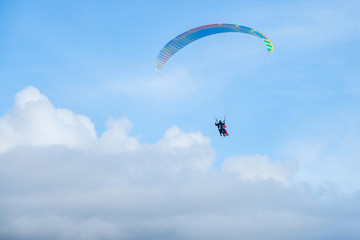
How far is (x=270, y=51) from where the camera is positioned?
342 feet

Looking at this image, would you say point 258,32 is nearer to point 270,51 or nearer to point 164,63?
point 270,51

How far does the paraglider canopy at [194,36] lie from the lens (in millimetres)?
104000

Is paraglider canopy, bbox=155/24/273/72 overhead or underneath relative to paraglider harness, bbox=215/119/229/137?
overhead

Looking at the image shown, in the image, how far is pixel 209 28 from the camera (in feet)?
343

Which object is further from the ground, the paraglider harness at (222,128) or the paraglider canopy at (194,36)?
the paraglider canopy at (194,36)

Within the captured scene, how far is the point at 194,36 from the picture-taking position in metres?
105

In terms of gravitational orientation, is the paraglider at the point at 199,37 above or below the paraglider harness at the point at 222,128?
above

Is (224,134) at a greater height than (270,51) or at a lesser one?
lesser

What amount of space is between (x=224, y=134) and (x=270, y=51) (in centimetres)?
1332

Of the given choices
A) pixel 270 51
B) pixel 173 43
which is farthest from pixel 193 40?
pixel 270 51

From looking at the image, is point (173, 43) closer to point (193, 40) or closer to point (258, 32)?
point (193, 40)

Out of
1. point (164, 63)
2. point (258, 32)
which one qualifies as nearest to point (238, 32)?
point (258, 32)

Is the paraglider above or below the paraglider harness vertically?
above

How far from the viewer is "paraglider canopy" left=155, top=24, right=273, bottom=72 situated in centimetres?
10400
